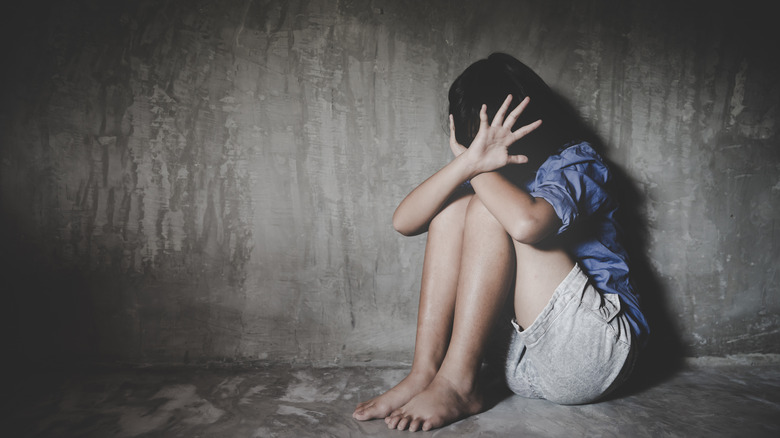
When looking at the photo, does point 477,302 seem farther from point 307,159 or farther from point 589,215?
point 307,159

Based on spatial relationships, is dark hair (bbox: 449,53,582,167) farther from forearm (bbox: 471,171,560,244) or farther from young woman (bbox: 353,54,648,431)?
forearm (bbox: 471,171,560,244)

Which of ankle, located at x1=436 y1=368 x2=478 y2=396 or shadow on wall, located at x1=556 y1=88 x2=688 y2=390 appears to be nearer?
ankle, located at x1=436 y1=368 x2=478 y2=396

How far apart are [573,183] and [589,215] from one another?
0.35ft

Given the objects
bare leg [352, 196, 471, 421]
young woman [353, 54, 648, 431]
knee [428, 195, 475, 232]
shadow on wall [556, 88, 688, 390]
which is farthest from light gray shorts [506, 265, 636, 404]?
shadow on wall [556, 88, 688, 390]

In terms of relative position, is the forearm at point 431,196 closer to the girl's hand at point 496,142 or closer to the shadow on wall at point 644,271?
the girl's hand at point 496,142

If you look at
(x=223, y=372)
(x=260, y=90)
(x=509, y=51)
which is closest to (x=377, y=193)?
(x=260, y=90)

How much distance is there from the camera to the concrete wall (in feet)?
4.64

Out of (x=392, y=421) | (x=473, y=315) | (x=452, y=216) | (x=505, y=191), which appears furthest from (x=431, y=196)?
(x=392, y=421)

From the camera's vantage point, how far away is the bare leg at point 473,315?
1.05 metres

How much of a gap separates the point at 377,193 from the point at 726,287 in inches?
51.0

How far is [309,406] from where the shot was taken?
1.18m

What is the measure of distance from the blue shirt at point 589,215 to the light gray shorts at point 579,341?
0.25ft

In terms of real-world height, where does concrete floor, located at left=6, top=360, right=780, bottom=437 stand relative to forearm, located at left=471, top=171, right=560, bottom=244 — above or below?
below

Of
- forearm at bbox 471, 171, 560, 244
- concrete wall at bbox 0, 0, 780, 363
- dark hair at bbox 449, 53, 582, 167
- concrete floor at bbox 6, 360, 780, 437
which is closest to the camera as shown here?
forearm at bbox 471, 171, 560, 244
